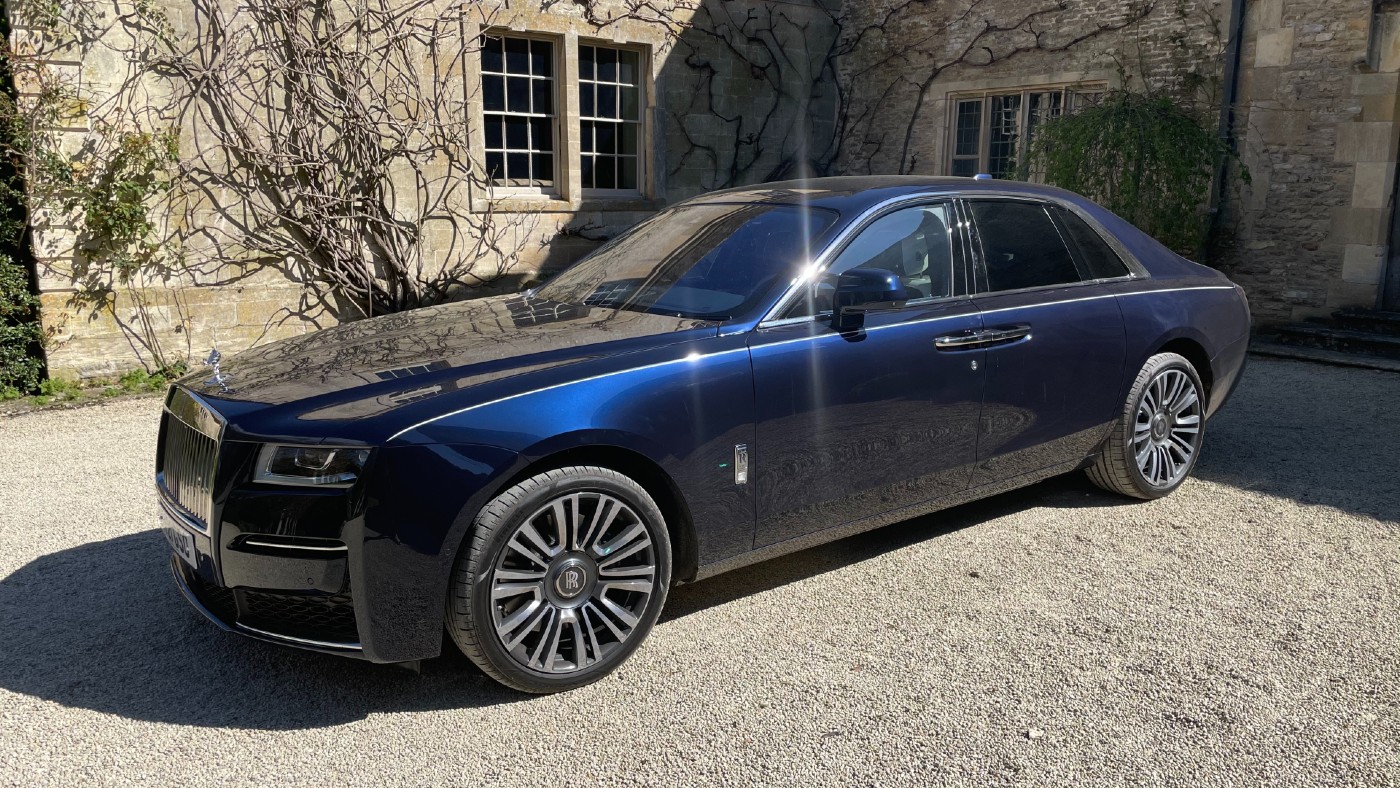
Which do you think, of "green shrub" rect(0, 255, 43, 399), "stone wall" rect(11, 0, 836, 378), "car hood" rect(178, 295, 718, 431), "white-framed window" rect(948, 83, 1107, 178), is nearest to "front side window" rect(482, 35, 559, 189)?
"stone wall" rect(11, 0, 836, 378)

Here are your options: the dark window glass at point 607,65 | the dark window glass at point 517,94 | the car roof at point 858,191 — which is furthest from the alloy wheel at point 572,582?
the dark window glass at point 607,65

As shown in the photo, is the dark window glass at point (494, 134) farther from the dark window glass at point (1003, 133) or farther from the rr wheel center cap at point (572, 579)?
the rr wheel center cap at point (572, 579)

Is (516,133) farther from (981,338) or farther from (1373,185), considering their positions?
(1373,185)

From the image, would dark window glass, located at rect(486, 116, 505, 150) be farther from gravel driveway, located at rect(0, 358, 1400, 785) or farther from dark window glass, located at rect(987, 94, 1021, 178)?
gravel driveway, located at rect(0, 358, 1400, 785)

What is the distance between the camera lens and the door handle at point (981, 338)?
424 centimetres

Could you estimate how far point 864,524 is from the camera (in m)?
4.17

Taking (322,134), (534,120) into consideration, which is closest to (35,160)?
(322,134)

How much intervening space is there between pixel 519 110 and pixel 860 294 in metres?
7.95

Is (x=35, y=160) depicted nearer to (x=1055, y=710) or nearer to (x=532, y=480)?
(x=532, y=480)

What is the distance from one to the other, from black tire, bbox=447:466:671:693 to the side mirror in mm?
1039

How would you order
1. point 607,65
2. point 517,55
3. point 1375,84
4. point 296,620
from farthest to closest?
1. point 607,65
2. point 517,55
3. point 1375,84
4. point 296,620

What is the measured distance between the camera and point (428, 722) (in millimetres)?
3252

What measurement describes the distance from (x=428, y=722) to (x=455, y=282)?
25.7 ft

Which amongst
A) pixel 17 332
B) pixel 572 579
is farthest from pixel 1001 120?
pixel 572 579
